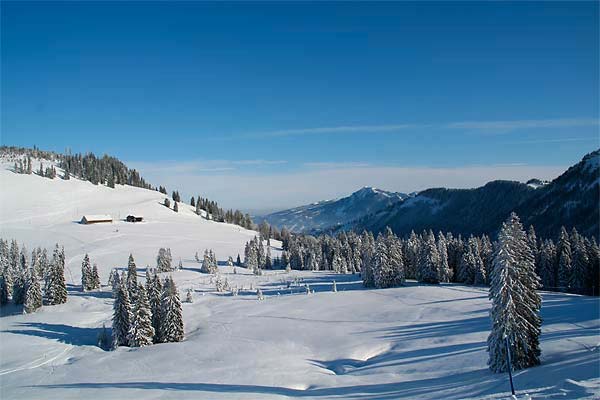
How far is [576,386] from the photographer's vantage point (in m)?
17.4

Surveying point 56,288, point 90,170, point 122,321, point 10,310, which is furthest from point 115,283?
point 90,170

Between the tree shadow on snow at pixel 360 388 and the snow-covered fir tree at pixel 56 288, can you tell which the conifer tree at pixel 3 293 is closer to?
the snow-covered fir tree at pixel 56 288

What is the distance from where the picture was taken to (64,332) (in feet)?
153

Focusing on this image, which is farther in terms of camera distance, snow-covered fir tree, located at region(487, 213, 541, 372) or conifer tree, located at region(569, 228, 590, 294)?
conifer tree, located at region(569, 228, 590, 294)

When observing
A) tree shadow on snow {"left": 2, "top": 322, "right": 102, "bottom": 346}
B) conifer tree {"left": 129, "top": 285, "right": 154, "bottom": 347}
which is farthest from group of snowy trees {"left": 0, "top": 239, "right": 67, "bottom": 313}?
conifer tree {"left": 129, "top": 285, "right": 154, "bottom": 347}

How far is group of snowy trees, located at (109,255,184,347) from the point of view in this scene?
138ft

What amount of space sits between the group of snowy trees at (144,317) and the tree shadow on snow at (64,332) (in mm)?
4074

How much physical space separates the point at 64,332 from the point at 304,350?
29.3 m

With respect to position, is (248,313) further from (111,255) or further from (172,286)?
(111,255)

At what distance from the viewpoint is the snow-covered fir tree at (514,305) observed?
79.9 ft

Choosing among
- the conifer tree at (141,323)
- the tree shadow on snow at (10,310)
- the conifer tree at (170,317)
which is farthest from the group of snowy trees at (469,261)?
the tree shadow on snow at (10,310)

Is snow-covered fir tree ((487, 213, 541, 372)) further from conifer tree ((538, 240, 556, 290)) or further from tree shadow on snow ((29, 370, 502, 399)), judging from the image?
conifer tree ((538, 240, 556, 290))

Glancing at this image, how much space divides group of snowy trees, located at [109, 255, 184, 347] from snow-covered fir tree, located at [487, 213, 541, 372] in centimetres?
3129

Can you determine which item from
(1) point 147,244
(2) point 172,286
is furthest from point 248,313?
(1) point 147,244
